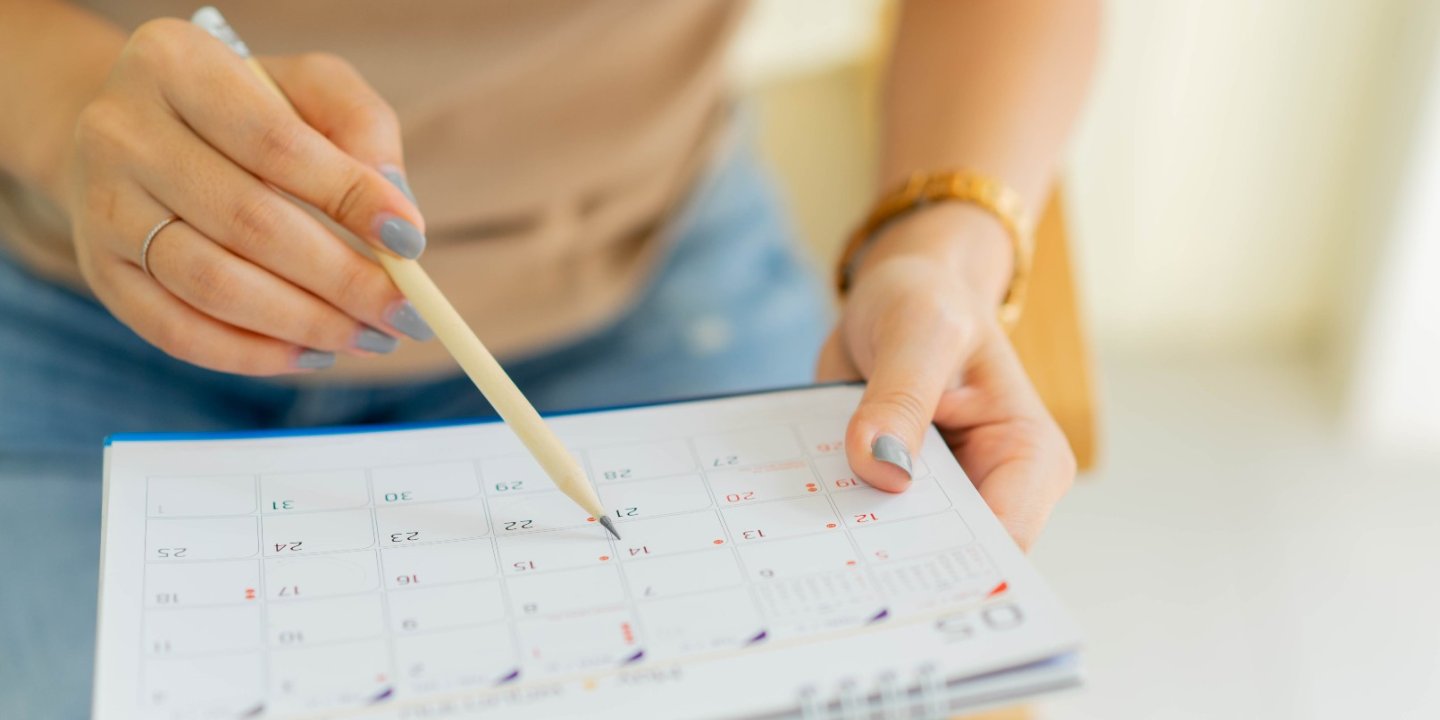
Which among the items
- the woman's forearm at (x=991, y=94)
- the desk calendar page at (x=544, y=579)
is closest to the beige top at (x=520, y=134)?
the woman's forearm at (x=991, y=94)

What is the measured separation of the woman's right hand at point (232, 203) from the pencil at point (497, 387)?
0.03ft

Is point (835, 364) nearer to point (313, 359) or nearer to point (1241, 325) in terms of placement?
point (313, 359)

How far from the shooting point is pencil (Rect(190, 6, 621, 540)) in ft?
1.29

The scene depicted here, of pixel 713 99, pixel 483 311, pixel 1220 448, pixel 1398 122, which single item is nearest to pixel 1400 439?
pixel 1220 448

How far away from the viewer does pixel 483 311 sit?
2.24ft

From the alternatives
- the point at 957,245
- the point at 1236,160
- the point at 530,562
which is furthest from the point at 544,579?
the point at 1236,160

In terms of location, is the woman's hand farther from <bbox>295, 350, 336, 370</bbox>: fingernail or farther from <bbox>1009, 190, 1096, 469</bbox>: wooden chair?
<bbox>295, 350, 336, 370</bbox>: fingernail

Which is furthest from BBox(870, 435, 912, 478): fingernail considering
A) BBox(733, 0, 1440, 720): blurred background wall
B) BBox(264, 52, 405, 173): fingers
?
BBox(733, 0, 1440, 720): blurred background wall

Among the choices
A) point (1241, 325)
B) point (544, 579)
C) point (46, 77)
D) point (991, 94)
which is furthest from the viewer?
point (1241, 325)

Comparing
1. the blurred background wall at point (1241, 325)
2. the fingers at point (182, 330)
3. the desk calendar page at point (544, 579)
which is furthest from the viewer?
the blurred background wall at point (1241, 325)

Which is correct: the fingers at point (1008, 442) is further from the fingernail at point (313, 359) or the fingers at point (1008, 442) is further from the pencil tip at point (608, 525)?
the fingernail at point (313, 359)

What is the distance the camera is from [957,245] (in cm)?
54

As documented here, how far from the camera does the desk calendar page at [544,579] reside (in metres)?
0.33

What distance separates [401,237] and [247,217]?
0.05m
